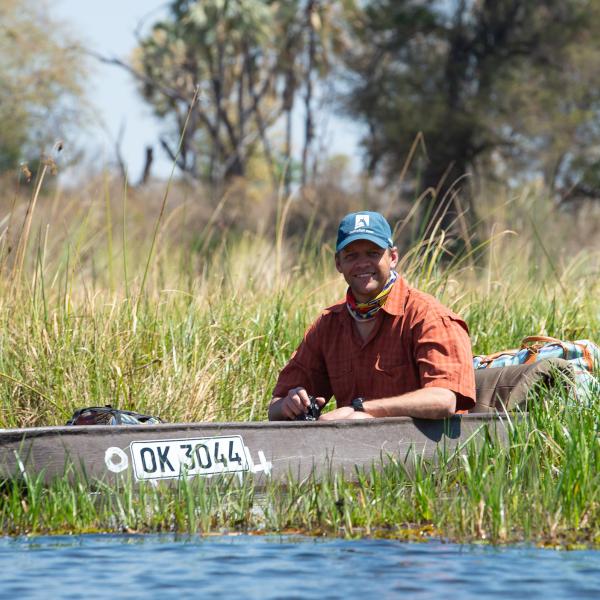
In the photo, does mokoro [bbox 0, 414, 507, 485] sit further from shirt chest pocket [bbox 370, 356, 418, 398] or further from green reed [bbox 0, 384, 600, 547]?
shirt chest pocket [bbox 370, 356, 418, 398]

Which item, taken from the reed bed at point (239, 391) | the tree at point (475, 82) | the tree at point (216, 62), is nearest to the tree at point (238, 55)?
the tree at point (216, 62)

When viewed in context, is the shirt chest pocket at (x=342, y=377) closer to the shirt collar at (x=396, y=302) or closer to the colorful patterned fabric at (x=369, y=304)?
the colorful patterned fabric at (x=369, y=304)

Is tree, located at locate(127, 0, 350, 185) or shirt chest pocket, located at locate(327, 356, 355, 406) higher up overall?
tree, located at locate(127, 0, 350, 185)

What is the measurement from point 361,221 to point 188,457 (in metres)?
1.57

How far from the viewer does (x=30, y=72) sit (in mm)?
40156

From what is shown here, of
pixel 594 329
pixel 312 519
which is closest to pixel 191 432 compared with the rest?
pixel 312 519

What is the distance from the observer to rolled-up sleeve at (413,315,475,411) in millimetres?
6453

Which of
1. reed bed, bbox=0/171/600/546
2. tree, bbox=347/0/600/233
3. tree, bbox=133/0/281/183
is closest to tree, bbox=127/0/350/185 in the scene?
tree, bbox=133/0/281/183

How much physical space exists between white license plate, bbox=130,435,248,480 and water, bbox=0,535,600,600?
0.56 m

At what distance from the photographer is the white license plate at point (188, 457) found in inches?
234

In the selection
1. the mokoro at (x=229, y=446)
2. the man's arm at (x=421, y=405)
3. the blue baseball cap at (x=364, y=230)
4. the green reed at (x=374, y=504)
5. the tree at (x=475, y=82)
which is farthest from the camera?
the tree at (x=475, y=82)

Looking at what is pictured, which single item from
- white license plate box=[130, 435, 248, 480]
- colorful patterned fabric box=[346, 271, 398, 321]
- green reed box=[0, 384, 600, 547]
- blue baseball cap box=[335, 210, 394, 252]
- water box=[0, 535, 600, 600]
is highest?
blue baseball cap box=[335, 210, 394, 252]

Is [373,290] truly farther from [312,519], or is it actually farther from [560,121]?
[560,121]

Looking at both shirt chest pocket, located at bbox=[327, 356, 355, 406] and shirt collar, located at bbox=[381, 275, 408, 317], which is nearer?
shirt collar, located at bbox=[381, 275, 408, 317]
